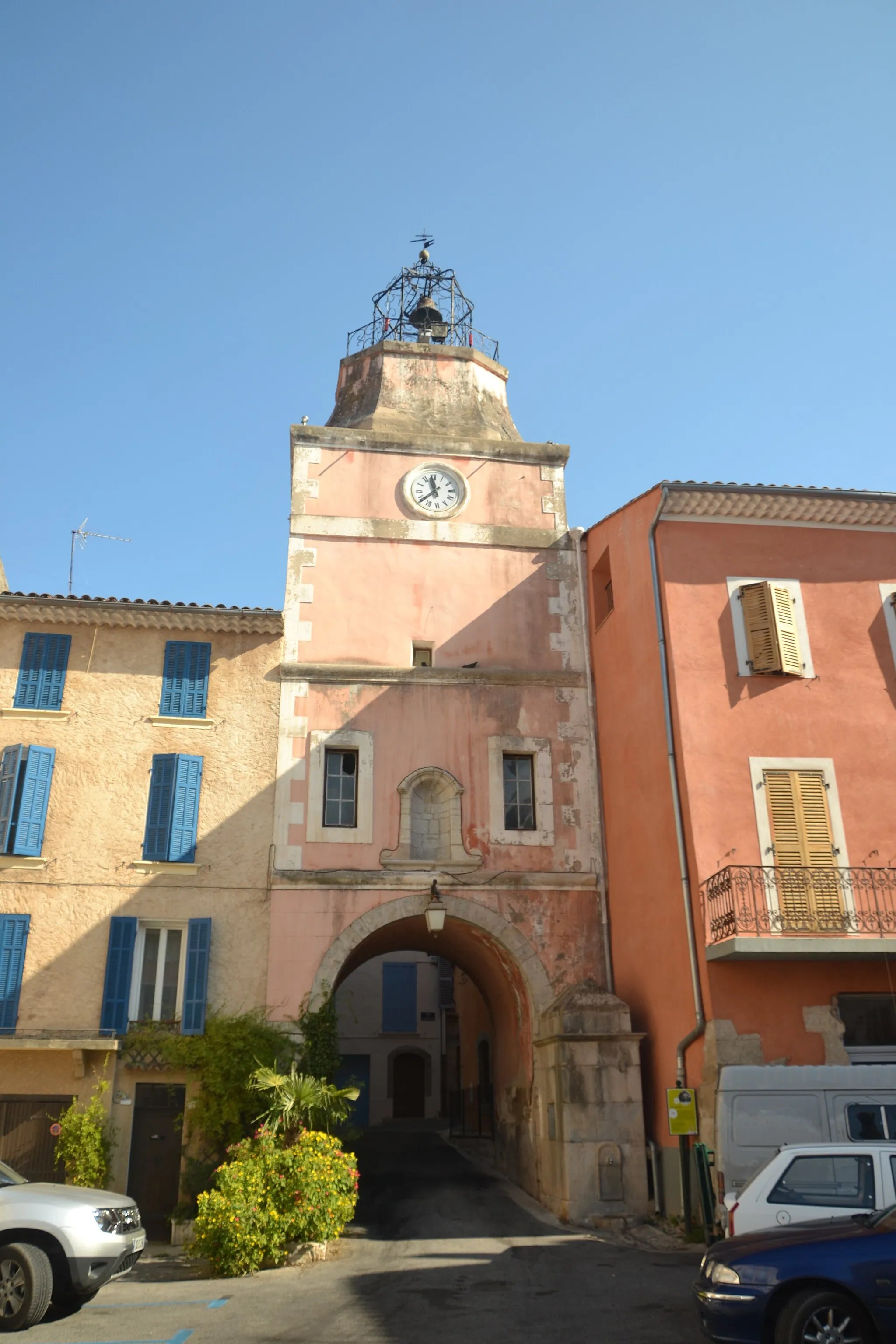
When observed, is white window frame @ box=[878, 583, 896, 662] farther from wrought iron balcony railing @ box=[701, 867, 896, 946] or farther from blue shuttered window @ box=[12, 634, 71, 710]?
blue shuttered window @ box=[12, 634, 71, 710]

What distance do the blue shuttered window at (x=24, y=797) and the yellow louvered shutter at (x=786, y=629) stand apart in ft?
35.5

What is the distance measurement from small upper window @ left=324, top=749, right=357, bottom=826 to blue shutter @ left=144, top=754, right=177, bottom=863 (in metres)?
2.32

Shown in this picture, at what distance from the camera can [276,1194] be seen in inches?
468

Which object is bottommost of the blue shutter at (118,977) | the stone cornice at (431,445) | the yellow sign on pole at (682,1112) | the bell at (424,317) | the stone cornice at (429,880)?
the yellow sign on pole at (682,1112)

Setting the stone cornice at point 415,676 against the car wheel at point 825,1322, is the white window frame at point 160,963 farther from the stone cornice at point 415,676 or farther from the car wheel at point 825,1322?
the car wheel at point 825,1322

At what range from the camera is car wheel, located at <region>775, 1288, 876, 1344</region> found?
660 cm

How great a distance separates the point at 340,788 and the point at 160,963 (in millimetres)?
3701

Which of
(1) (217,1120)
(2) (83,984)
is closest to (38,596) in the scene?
(2) (83,984)

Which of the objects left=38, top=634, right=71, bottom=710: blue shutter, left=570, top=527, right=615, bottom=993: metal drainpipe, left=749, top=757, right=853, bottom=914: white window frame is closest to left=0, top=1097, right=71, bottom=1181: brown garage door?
left=38, top=634, right=71, bottom=710: blue shutter

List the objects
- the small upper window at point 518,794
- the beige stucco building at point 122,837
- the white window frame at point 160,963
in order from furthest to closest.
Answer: the small upper window at point 518,794
the white window frame at point 160,963
the beige stucco building at point 122,837

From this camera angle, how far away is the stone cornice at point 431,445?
18922 millimetres

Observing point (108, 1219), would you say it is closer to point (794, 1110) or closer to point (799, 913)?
point (794, 1110)

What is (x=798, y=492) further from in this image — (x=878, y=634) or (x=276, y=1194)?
(x=276, y=1194)

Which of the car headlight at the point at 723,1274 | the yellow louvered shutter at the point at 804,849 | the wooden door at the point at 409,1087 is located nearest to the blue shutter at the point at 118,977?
the yellow louvered shutter at the point at 804,849
